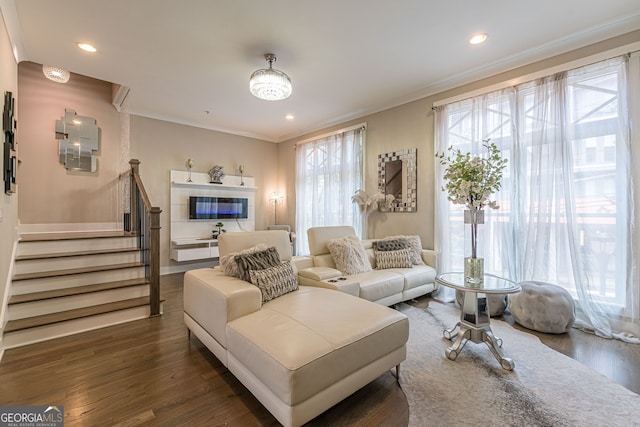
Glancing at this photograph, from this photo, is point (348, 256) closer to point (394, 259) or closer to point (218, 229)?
point (394, 259)

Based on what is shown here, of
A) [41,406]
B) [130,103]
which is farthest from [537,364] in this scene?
[130,103]

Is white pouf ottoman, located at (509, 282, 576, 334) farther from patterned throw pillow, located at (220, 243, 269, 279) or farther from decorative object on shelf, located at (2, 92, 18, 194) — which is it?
decorative object on shelf, located at (2, 92, 18, 194)

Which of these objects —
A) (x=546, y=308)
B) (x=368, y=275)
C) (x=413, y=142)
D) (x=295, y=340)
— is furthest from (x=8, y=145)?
(x=546, y=308)

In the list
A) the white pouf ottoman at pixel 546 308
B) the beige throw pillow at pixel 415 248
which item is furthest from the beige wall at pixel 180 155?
the white pouf ottoman at pixel 546 308

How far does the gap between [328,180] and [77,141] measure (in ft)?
13.6

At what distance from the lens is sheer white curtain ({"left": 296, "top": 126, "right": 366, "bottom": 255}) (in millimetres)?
5074

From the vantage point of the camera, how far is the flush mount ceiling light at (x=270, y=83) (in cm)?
293

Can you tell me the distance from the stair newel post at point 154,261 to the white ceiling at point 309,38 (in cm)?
178

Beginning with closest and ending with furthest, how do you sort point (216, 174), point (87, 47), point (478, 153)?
point (87, 47) → point (478, 153) → point (216, 174)

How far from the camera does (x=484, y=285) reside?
231 cm

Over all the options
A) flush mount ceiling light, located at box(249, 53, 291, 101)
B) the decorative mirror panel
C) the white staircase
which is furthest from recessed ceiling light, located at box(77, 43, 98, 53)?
the white staircase

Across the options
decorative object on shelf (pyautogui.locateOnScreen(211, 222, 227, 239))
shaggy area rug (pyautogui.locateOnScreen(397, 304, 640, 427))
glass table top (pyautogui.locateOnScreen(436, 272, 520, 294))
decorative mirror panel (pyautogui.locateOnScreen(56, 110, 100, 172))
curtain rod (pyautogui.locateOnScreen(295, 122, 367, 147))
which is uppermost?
curtain rod (pyautogui.locateOnScreen(295, 122, 367, 147))

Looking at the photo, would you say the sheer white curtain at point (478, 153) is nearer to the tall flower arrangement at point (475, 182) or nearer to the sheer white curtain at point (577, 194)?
the sheer white curtain at point (577, 194)

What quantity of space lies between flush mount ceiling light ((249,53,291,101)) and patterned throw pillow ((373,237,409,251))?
2.23m
